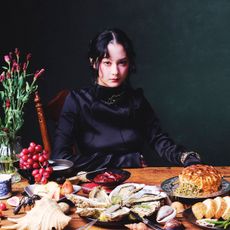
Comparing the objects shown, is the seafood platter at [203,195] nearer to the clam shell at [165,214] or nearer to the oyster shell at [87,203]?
the clam shell at [165,214]

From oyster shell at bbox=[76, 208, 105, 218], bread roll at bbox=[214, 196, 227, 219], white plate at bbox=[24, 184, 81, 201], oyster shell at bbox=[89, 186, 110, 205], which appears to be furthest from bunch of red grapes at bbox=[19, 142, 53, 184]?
bread roll at bbox=[214, 196, 227, 219]

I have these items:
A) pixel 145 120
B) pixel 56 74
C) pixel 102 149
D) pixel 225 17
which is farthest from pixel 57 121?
pixel 225 17

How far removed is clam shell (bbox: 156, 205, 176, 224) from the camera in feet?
5.36

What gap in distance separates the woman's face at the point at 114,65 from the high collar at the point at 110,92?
107mm

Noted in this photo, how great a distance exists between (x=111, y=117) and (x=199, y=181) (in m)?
1.14


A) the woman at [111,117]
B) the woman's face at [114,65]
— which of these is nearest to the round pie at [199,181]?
the woman at [111,117]

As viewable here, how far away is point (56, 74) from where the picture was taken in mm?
3848

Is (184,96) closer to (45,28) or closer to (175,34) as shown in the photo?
(175,34)

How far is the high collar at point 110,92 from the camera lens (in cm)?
288

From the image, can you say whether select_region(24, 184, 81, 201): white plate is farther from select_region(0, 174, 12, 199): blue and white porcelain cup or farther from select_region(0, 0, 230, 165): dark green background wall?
select_region(0, 0, 230, 165): dark green background wall

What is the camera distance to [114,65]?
8.86 feet

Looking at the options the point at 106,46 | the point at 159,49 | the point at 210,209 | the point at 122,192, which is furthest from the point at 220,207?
the point at 159,49

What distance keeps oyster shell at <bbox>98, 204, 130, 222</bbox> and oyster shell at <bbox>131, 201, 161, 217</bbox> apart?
4 cm

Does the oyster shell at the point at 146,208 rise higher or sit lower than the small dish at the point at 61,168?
lower
